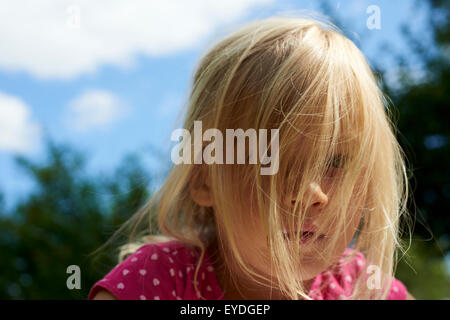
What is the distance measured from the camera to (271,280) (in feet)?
3.14

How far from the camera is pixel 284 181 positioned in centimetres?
88

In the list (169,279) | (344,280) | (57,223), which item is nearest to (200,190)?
(169,279)

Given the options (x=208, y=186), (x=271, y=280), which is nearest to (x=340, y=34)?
(x=208, y=186)

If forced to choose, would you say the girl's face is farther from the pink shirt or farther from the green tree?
the green tree

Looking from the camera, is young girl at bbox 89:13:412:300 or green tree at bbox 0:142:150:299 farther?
green tree at bbox 0:142:150:299

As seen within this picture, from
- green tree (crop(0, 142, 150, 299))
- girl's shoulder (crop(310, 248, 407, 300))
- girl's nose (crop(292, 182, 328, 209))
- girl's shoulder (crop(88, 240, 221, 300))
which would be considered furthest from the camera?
green tree (crop(0, 142, 150, 299))

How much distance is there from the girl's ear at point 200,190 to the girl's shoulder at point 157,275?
13 cm

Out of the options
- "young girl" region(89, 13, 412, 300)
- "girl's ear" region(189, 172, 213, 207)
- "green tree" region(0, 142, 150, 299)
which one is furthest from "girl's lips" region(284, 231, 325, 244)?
"green tree" region(0, 142, 150, 299)

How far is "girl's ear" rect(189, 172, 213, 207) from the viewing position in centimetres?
103

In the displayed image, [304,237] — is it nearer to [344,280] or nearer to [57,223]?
[344,280]

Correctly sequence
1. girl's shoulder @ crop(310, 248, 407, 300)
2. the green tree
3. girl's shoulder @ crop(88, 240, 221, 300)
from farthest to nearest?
the green tree < girl's shoulder @ crop(310, 248, 407, 300) < girl's shoulder @ crop(88, 240, 221, 300)

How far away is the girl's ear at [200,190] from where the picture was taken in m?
1.03
